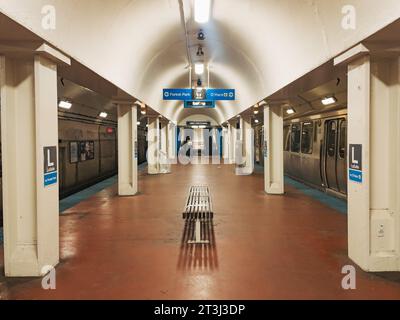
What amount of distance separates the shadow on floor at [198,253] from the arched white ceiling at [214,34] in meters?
3.16

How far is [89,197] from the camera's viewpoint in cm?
994

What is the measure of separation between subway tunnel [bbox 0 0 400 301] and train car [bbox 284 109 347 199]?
118 millimetres

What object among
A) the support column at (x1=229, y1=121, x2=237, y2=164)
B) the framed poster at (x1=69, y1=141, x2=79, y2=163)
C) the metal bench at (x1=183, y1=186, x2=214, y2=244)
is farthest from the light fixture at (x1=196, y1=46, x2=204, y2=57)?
the support column at (x1=229, y1=121, x2=237, y2=164)

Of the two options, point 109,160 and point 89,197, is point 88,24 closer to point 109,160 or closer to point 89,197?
point 89,197

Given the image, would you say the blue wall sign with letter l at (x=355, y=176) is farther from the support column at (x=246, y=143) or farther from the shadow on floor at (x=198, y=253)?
the support column at (x=246, y=143)

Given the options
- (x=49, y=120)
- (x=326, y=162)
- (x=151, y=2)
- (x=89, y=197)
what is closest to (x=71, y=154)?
(x=89, y=197)

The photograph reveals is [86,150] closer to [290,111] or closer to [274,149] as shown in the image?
[274,149]

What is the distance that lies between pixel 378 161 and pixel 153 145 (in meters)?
12.9

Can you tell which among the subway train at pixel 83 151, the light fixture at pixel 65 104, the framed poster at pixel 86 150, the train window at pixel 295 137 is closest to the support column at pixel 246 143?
the train window at pixel 295 137

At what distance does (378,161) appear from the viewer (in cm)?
438

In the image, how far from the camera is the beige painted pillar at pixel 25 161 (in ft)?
13.7

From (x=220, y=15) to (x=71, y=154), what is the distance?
6361 mm

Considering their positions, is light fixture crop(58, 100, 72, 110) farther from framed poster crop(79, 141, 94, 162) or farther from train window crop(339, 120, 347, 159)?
train window crop(339, 120, 347, 159)

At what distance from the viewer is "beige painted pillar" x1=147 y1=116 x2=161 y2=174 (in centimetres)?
1636
